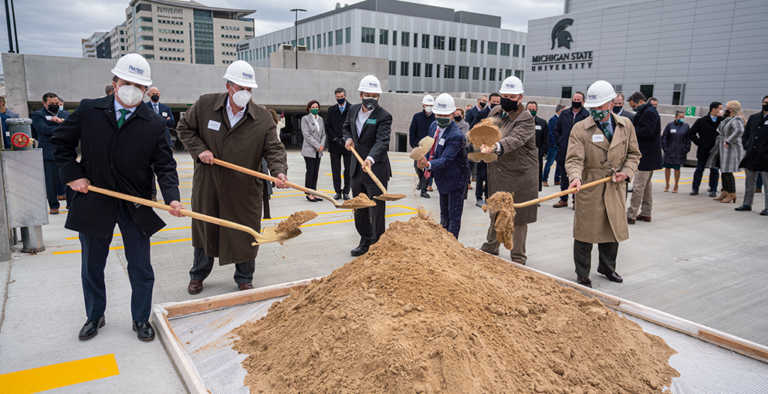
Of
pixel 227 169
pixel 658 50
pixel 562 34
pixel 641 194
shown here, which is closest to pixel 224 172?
pixel 227 169

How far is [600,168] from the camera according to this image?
16.3 ft

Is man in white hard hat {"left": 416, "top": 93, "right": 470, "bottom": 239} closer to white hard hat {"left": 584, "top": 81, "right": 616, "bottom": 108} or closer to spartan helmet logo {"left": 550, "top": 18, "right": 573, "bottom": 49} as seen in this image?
white hard hat {"left": 584, "top": 81, "right": 616, "bottom": 108}

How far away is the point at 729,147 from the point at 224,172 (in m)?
10.3

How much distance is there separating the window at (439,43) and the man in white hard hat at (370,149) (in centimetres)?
5726

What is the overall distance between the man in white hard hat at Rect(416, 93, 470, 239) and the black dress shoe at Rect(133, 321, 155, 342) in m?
3.16

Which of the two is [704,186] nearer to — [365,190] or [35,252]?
[365,190]

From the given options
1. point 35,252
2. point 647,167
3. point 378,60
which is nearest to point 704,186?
point 647,167

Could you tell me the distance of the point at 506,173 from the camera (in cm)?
561

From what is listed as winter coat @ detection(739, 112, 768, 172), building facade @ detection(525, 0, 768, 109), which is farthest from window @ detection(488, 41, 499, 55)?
winter coat @ detection(739, 112, 768, 172)

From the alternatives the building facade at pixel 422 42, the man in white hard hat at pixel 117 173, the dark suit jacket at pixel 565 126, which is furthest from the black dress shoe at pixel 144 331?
the building facade at pixel 422 42

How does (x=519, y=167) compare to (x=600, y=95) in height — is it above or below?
below

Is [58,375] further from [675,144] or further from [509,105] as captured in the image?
[675,144]

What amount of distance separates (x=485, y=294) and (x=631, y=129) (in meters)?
2.88

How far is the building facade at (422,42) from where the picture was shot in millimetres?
55906
